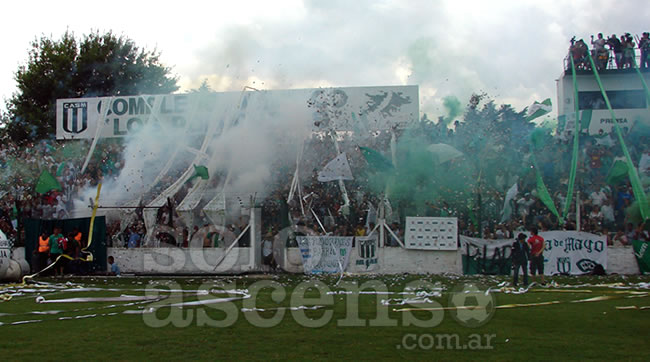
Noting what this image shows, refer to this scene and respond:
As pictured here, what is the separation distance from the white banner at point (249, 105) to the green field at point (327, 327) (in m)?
12.7

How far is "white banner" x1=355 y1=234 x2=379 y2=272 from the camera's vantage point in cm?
2189

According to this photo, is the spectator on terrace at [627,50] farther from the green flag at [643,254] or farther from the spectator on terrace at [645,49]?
the green flag at [643,254]

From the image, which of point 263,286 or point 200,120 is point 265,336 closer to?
point 263,286

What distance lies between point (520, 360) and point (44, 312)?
28.4 ft

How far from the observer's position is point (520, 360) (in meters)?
7.55

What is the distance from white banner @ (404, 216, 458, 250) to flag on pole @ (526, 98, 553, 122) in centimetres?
549

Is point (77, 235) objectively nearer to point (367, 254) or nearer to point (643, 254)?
point (367, 254)

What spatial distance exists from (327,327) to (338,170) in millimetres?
13623

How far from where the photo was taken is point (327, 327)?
9.94 m

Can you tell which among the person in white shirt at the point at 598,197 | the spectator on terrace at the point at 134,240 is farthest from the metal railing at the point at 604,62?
the spectator on terrace at the point at 134,240

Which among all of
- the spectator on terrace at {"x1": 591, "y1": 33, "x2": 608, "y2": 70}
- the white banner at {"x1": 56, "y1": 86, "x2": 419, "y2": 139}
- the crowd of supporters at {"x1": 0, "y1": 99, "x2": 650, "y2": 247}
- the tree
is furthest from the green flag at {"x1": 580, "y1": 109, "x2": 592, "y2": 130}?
the tree

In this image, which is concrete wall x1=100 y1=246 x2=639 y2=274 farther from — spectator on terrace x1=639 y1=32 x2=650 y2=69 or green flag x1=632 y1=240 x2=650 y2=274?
spectator on terrace x1=639 y1=32 x2=650 y2=69

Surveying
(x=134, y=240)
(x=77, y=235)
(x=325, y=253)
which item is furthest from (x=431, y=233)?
(x=77, y=235)

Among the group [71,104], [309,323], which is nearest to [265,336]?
[309,323]
